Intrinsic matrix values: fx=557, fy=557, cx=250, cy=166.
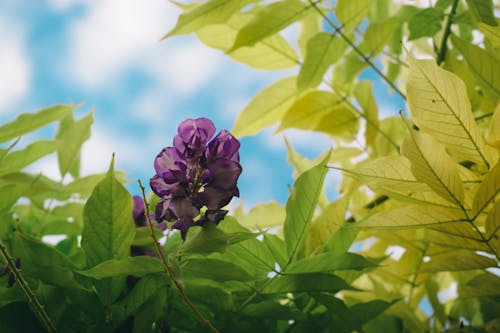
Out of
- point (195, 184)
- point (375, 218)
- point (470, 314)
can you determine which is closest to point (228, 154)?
point (195, 184)

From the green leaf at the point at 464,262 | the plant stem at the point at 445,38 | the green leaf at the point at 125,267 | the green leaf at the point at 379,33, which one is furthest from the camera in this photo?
the green leaf at the point at 379,33

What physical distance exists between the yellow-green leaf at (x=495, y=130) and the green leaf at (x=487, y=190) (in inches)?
1.2

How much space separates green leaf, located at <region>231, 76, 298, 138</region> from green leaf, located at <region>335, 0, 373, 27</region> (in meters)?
0.16

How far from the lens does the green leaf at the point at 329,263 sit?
2.11 ft

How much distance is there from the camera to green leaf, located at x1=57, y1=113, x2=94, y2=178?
97 cm

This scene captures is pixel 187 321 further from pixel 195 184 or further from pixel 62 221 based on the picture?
pixel 62 221

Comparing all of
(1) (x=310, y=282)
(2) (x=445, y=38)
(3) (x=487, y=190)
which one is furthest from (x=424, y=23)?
(1) (x=310, y=282)

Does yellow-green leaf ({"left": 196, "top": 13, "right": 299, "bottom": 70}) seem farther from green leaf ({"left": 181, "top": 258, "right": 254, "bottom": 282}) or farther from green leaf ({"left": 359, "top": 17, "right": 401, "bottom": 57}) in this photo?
green leaf ({"left": 181, "top": 258, "right": 254, "bottom": 282})

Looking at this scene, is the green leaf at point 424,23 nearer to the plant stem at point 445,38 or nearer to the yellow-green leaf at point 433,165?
the plant stem at point 445,38

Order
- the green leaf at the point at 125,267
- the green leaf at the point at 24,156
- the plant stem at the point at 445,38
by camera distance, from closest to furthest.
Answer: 1. the green leaf at the point at 125,267
2. the green leaf at the point at 24,156
3. the plant stem at the point at 445,38

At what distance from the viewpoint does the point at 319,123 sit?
1146 millimetres

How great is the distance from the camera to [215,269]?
60 cm

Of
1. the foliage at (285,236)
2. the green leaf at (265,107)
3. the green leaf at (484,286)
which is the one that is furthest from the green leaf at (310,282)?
the green leaf at (265,107)

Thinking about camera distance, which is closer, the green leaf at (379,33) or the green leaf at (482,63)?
the green leaf at (482,63)
